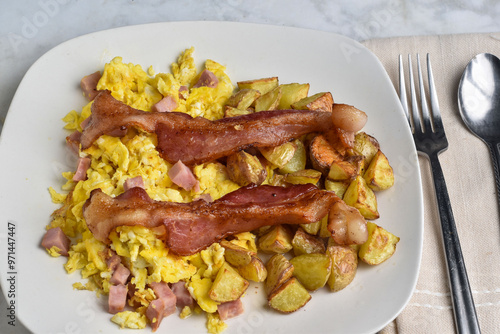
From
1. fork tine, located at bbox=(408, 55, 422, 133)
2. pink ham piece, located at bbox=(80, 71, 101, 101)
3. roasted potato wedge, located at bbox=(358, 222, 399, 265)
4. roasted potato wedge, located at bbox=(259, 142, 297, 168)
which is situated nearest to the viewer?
roasted potato wedge, located at bbox=(358, 222, 399, 265)

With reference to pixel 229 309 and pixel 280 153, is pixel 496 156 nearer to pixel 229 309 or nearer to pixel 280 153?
pixel 280 153

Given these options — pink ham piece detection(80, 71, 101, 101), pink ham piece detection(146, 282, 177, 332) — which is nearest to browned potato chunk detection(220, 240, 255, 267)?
pink ham piece detection(146, 282, 177, 332)

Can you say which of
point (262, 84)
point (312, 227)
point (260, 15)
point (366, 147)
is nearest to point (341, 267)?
point (312, 227)

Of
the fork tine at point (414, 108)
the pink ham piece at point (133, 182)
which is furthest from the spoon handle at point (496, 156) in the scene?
the pink ham piece at point (133, 182)

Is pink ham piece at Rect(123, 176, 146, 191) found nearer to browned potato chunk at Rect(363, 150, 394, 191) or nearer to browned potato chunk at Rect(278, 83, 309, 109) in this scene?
browned potato chunk at Rect(278, 83, 309, 109)

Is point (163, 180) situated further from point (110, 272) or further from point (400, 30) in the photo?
point (400, 30)

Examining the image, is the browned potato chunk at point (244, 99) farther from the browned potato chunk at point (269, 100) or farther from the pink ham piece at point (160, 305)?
the pink ham piece at point (160, 305)
